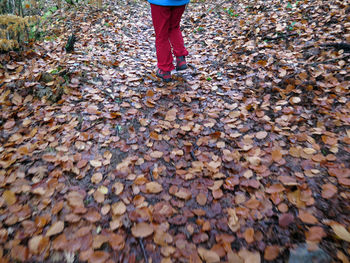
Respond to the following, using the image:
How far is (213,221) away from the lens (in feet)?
4.85

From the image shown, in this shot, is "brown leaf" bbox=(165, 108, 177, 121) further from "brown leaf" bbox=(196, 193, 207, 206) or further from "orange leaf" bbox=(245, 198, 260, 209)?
"orange leaf" bbox=(245, 198, 260, 209)

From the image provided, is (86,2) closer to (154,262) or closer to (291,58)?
(291,58)

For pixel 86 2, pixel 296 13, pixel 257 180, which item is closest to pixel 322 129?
pixel 257 180

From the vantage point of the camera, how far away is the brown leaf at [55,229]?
4.50ft

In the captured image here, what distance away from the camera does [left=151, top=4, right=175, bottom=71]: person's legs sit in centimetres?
258

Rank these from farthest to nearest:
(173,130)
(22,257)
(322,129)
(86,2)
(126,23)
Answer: (86,2), (126,23), (173,130), (322,129), (22,257)

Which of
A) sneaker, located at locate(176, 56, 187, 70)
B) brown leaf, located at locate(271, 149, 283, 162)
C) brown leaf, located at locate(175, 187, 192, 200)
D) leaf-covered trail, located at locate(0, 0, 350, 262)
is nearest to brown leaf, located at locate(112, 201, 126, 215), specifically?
leaf-covered trail, located at locate(0, 0, 350, 262)

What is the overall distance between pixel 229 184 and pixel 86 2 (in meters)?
6.67

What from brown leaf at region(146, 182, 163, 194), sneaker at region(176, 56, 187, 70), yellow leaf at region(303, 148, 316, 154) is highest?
sneaker at region(176, 56, 187, 70)

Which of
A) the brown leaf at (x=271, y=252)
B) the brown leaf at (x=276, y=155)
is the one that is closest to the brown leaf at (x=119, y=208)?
the brown leaf at (x=271, y=252)

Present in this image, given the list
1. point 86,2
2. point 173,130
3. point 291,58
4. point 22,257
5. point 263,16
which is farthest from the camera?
point 86,2

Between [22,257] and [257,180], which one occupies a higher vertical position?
[257,180]

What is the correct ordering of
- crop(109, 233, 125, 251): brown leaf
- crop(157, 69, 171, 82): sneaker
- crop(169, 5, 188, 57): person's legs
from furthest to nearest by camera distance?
crop(157, 69, 171, 82): sneaker, crop(169, 5, 188, 57): person's legs, crop(109, 233, 125, 251): brown leaf

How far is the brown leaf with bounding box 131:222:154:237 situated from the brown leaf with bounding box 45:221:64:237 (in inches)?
18.8
